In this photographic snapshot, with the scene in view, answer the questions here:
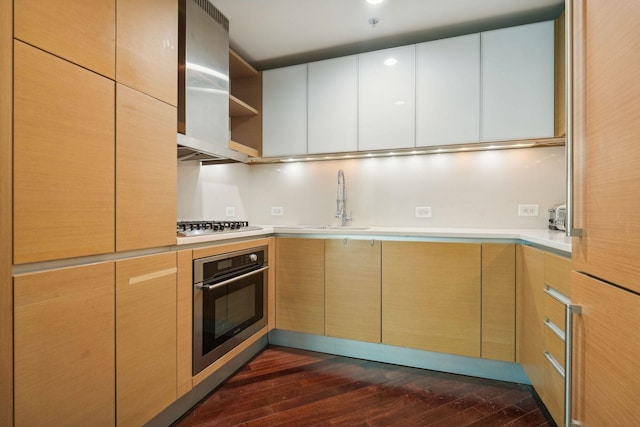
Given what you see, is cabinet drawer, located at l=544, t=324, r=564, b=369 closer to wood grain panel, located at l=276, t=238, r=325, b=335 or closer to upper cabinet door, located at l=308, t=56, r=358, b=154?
wood grain panel, located at l=276, t=238, r=325, b=335

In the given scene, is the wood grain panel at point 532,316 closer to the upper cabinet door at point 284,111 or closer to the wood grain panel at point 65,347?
the upper cabinet door at point 284,111

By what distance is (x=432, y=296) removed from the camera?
200 centimetres

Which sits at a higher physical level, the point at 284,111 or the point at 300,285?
the point at 284,111

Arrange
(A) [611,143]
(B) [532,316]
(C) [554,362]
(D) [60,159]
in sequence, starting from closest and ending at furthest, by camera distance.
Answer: (A) [611,143], (D) [60,159], (C) [554,362], (B) [532,316]

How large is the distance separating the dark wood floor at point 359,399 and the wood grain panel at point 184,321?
0.23 metres

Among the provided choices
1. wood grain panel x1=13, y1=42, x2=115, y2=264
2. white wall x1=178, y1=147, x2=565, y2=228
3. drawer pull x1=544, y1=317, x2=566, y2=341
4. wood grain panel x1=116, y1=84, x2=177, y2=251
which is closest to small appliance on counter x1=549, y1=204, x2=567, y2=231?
white wall x1=178, y1=147, x2=565, y2=228

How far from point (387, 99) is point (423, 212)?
37.8 inches

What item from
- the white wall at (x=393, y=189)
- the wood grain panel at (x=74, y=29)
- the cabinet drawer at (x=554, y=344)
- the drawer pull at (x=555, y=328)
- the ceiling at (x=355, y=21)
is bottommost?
the cabinet drawer at (x=554, y=344)

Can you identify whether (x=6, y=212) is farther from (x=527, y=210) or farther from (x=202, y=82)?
(x=527, y=210)

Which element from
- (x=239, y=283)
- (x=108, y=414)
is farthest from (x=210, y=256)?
(x=108, y=414)

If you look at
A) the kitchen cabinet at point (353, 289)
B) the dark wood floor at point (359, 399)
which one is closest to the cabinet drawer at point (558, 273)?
the dark wood floor at point (359, 399)

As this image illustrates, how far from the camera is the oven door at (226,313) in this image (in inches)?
64.5

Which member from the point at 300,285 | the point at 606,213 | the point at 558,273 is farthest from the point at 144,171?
the point at 558,273

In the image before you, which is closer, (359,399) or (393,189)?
(359,399)
